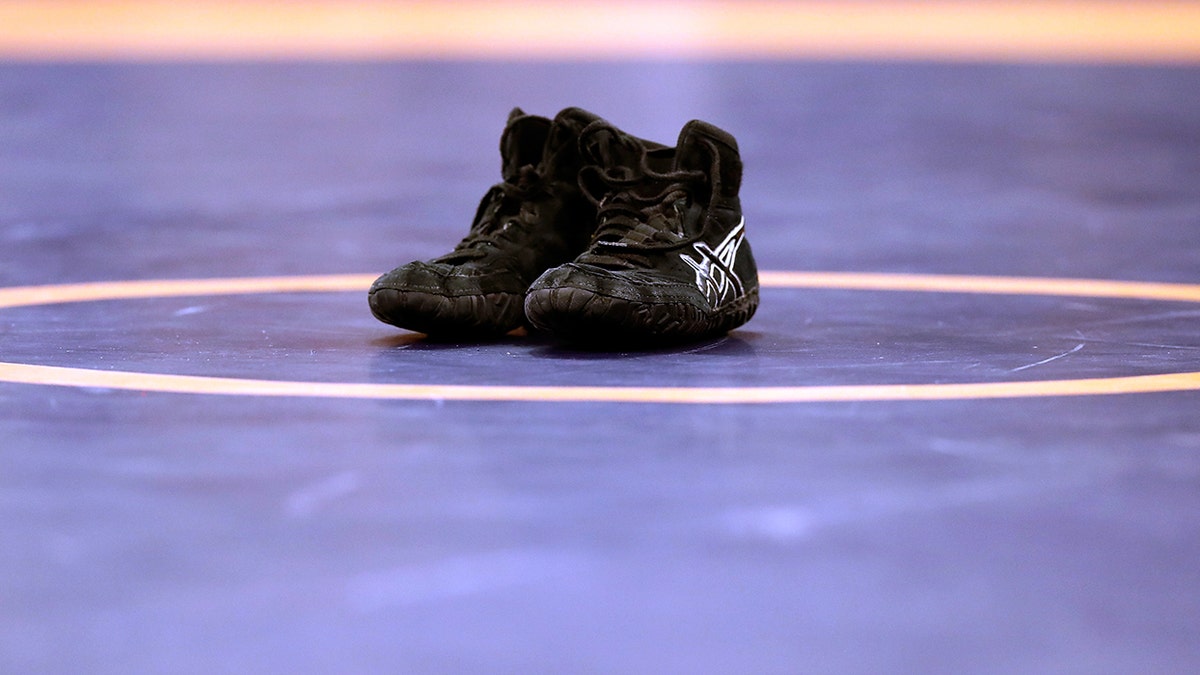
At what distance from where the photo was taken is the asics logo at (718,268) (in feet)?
7.71

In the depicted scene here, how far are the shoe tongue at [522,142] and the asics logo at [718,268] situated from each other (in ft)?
1.21

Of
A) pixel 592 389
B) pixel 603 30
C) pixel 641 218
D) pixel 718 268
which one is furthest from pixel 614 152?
pixel 603 30

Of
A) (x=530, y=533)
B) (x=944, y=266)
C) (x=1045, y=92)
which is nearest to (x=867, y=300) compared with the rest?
(x=944, y=266)

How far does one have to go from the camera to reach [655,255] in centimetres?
232

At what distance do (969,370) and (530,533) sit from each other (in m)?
0.99

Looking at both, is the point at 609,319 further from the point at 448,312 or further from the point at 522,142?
the point at 522,142

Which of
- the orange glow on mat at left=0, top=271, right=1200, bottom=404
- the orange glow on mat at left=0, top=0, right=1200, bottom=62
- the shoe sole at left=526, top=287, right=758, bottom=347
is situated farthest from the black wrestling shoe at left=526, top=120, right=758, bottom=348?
the orange glow on mat at left=0, top=0, right=1200, bottom=62

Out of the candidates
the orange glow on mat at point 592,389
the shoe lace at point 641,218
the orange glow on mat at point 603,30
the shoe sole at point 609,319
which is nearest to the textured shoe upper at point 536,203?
the shoe lace at point 641,218

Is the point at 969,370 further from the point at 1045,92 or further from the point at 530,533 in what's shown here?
the point at 1045,92

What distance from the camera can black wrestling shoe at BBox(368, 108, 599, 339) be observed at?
2.31 meters

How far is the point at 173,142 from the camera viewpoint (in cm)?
562

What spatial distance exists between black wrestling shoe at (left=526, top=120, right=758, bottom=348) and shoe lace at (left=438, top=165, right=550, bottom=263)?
0.10 metres

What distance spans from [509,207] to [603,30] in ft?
16.5

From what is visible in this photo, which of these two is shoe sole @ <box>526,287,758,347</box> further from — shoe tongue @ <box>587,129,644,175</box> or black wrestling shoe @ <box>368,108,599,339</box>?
shoe tongue @ <box>587,129,644,175</box>
